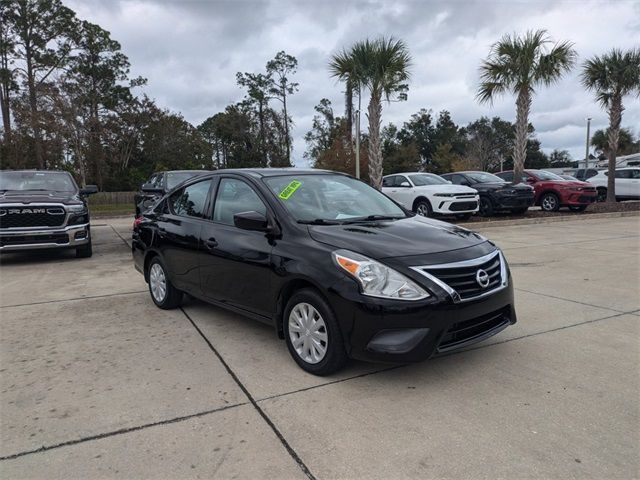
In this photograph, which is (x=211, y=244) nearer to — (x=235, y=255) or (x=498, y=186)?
(x=235, y=255)

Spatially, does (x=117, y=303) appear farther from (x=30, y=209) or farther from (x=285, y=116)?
(x=285, y=116)

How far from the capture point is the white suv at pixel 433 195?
13273 millimetres

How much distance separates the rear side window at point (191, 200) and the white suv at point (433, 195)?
8398 millimetres

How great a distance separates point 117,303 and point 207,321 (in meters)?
1.55

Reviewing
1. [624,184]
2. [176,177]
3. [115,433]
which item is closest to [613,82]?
[624,184]

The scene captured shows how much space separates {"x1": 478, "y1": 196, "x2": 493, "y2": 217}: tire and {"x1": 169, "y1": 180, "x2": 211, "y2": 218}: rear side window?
38.8 ft

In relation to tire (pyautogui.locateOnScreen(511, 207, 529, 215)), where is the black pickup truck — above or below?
above

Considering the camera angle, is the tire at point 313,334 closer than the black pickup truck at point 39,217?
Yes

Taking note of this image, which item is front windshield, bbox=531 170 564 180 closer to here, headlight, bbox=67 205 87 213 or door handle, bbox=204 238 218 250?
headlight, bbox=67 205 87 213

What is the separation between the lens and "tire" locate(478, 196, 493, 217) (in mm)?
15094

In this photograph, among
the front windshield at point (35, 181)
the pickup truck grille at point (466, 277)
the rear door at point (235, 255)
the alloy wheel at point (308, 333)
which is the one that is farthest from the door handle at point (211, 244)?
the front windshield at point (35, 181)

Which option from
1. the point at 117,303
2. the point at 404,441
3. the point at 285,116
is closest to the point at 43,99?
the point at 285,116

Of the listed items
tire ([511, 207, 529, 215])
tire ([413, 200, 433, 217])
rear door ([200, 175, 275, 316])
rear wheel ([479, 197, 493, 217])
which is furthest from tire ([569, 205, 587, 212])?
rear door ([200, 175, 275, 316])

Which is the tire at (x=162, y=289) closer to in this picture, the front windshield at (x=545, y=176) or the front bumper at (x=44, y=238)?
the front bumper at (x=44, y=238)
